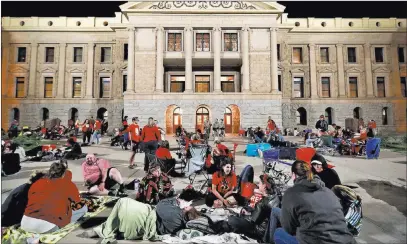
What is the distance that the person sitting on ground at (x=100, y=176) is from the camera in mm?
3484

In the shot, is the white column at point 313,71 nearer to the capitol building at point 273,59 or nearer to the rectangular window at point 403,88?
the capitol building at point 273,59

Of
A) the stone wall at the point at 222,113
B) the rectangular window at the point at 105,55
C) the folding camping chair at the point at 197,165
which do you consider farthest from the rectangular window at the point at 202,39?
the folding camping chair at the point at 197,165

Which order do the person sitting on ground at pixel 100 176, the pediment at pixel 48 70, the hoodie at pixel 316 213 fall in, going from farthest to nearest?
the pediment at pixel 48 70 < the person sitting on ground at pixel 100 176 < the hoodie at pixel 316 213

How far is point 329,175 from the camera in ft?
9.76

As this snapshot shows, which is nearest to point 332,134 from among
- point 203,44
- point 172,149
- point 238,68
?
point 172,149

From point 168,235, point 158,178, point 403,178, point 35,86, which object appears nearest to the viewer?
point 168,235

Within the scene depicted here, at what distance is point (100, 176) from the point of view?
3.60 m

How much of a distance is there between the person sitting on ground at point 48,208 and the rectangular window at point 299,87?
3.91 metres

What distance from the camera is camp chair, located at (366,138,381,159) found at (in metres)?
3.71

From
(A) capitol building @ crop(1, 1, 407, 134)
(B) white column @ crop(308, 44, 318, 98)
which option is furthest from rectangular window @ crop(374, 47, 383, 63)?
(B) white column @ crop(308, 44, 318, 98)

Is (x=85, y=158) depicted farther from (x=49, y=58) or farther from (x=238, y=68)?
(x=238, y=68)

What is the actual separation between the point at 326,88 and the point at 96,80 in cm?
413

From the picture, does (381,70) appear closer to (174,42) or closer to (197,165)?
(197,165)

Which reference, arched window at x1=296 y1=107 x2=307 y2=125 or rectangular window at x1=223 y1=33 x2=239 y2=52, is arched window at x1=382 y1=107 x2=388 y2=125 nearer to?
arched window at x1=296 y1=107 x2=307 y2=125
